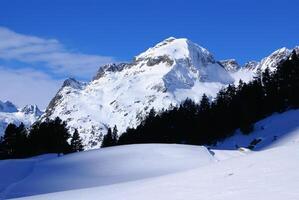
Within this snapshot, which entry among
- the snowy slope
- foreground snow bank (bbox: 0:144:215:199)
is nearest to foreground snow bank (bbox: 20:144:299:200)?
foreground snow bank (bbox: 0:144:215:199)

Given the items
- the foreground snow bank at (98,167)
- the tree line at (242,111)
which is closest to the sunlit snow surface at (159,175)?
the foreground snow bank at (98,167)

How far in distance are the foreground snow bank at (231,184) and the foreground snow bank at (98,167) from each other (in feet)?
14.3

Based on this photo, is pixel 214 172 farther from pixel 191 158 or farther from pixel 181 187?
pixel 191 158

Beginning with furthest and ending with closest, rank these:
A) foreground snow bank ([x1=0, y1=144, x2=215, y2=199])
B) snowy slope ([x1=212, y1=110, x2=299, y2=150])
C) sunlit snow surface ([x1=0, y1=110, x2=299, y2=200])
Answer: snowy slope ([x1=212, y1=110, x2=299, y2=150]), foreground snow bank ([x1=0, y1=144, x2=215, y2=199]), sunlit snow surface ([x1=0, y1=110, x2=299, y2=200])

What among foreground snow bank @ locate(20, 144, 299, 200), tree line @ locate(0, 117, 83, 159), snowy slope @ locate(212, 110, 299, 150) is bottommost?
foreground snow bank @ locate(20, 144, 299, 200)

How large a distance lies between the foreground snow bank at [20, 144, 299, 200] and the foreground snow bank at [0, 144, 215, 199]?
4.37 m

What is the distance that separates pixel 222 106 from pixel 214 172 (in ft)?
219

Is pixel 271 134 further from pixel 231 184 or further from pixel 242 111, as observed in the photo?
pixel 231 184

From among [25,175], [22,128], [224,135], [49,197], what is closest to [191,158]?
[25,175]

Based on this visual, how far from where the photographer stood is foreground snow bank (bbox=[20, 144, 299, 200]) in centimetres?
997

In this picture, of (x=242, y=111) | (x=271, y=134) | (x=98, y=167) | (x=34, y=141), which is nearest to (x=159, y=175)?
(x=98, y=167)

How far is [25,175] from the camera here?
68.7 feet

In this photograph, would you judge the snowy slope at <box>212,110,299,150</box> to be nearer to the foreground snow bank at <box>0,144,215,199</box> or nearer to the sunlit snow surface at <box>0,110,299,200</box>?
the foreground snow bank at <box>0,144,215,199</box>

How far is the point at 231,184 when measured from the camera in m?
11.4
